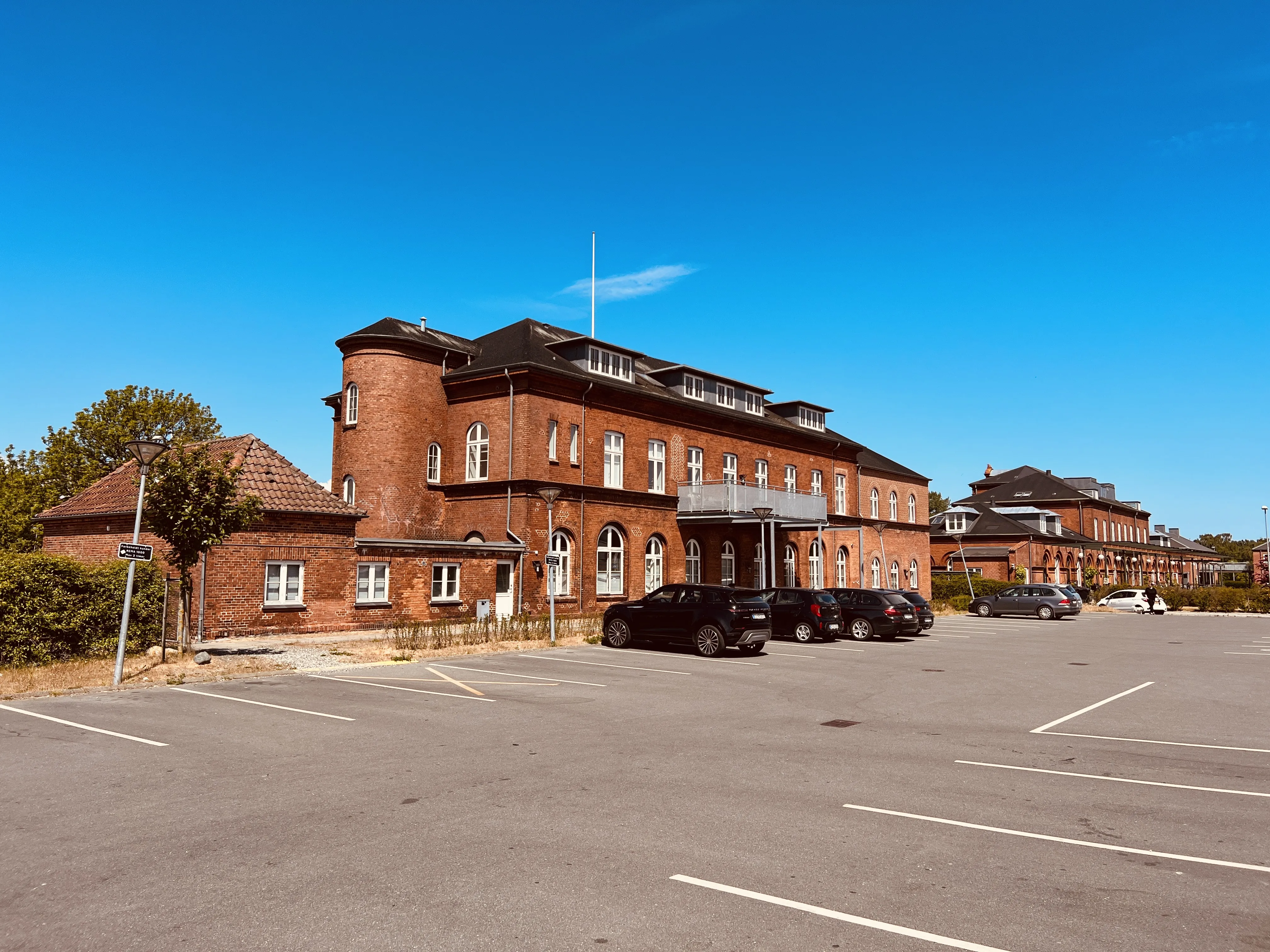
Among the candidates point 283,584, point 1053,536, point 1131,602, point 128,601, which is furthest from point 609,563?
point 1053,536

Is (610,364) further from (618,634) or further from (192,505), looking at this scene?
(192,505)

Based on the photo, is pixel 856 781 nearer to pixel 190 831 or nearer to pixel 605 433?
pixel 190 831

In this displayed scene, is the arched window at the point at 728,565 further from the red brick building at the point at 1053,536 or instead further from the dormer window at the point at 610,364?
the red brick building at the point at 1053,536

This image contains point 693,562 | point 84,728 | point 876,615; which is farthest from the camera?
point 693,562

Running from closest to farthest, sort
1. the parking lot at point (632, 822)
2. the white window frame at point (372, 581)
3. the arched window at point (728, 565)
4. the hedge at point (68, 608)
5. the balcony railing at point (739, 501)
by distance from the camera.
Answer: the parking lot at point (632, 822)
the hedge at point (68, 608)
the white window frame at point (372, 581)
the balcony railing at point (739, 501)
the arched window at point (728, 565)

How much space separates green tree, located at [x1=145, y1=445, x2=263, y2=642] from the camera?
1778 cm

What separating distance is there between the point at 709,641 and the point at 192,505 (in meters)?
11.4

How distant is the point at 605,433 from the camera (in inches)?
1340

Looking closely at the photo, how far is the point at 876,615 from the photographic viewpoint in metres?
27.3

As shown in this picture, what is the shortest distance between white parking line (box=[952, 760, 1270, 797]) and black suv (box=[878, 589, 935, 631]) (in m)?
19.5

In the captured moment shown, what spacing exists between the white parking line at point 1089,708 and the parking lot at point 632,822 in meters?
0.13

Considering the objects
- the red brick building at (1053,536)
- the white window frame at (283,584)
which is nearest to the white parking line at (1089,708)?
the white window frame at (283,584)

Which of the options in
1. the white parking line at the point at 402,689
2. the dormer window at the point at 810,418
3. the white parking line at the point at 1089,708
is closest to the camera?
the white parking line at the point at 1089,708

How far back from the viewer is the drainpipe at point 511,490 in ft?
97.6
